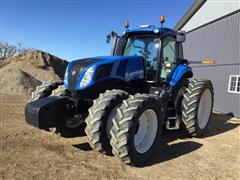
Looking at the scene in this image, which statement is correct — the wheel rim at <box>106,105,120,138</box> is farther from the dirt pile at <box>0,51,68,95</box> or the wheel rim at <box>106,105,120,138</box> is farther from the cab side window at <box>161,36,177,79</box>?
the dirt pile at <box>0,51,68,95</box>

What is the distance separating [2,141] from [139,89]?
3.02m

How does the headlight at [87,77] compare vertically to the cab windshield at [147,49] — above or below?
below

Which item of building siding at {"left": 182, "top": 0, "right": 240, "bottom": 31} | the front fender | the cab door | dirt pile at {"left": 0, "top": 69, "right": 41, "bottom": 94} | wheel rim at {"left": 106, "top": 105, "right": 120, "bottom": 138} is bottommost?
dirt pile at {"left": 0, "top": 69, "right": 41, "bottom": 94}

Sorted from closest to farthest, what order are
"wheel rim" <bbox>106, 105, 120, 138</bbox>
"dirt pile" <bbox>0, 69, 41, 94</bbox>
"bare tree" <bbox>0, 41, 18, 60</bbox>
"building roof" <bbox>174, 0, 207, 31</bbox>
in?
"wheel rim" <bbox>106, 105, 120, 138</bbox> < "dirt pile" <bbox>0, 69, 41, 94</bbox> < "building roof" <bbox>174, 0, 207, 31</bbox> < "bare tree" <bbox>0, 41, 18, 60</bbox>

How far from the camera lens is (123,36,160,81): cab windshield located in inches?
246

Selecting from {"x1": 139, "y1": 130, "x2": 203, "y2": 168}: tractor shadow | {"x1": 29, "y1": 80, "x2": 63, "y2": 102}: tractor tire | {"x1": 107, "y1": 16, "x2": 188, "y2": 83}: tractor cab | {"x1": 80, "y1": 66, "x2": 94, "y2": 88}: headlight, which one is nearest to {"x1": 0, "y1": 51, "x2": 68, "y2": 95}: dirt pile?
{"x1": 29, "y1": 80, "x2": 63, "y2": 102}: tractor tire

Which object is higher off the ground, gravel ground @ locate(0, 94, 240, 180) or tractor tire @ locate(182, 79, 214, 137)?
tractor tire @ locate(182, 79, 214, 137)

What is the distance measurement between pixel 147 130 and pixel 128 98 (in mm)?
817

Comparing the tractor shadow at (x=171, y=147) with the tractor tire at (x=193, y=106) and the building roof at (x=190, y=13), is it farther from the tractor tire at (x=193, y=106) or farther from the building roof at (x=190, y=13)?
the building roof at (x=190, y=13)

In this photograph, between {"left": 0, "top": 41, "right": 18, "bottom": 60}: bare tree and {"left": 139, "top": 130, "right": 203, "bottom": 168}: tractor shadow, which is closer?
{"left": 139, "top": 130, "right": 203, "bottom": 168}: tractor shadow

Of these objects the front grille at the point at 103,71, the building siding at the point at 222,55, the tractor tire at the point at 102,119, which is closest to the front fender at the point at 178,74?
the front grille at the point at 103,71

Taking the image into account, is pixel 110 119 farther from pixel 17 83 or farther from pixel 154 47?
pixel 17 83

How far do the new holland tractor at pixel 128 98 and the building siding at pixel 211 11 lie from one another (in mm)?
6699

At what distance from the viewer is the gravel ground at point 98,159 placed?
4.27 m
